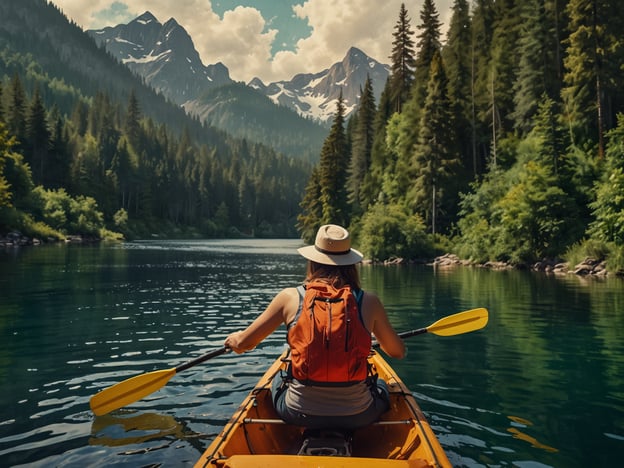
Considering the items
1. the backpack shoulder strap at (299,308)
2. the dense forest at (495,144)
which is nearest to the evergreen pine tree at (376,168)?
the dense forest at (495,144)

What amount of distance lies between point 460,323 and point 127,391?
4497 mm

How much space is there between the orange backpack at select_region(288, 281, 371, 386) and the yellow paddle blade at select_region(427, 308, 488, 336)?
3010 mm

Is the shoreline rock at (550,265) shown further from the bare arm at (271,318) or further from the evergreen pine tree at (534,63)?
the bare arm at (271,318)

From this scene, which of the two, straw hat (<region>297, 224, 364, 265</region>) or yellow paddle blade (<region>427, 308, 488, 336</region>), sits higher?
straw hat (<region>297, 224, 364, 265</region>)

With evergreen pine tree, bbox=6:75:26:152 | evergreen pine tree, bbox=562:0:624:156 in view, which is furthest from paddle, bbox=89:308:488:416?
evergreen pine tree, bbox=6:75:26:152

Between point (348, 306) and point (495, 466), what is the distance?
8.98 feet

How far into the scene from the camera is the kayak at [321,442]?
4.04 meters

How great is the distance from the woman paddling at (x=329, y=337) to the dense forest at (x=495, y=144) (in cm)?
2620

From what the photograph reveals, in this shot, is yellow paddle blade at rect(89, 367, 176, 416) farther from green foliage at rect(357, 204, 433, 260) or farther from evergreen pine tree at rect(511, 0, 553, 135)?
evergreen pine tree at rect(511, 0, 553, 135)

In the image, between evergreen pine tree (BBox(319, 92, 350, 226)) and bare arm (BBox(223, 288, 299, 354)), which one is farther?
evergreen pine tree (BBox(319, 92, 350, 226))

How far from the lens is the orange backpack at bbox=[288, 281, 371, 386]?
4328 millimetres

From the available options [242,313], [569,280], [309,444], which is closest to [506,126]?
[569,280]

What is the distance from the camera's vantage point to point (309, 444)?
4.44 meters

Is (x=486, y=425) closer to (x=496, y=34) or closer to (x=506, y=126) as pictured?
(x=506, y=126)
